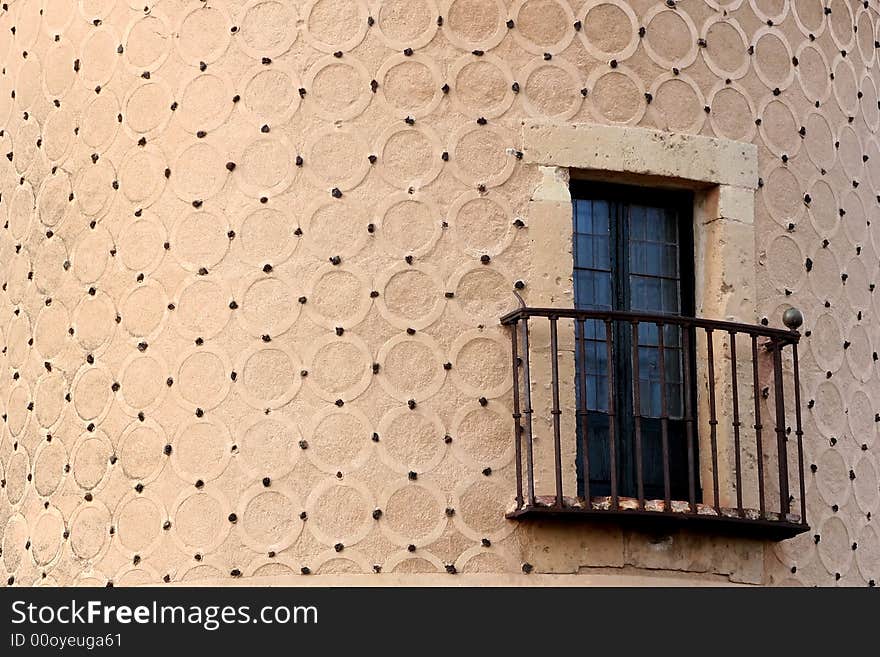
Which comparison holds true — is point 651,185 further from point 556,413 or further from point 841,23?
point 841,23

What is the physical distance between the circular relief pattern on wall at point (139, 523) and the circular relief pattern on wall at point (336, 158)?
2010 millimetres

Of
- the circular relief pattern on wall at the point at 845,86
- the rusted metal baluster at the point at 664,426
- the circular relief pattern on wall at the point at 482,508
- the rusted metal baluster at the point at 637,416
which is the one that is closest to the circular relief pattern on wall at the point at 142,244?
the circular relief pattern on wall at the point at 482,508

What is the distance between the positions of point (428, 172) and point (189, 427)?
6.45 feet

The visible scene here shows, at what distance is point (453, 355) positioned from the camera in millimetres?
13203

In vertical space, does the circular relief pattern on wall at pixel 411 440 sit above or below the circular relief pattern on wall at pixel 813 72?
below

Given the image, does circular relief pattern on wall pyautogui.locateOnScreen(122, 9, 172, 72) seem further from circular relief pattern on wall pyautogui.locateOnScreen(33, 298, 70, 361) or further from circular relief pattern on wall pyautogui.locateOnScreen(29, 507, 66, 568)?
circular relief pattern on wall pyautogui.locateOnScreen(29, 507, 66, 568)

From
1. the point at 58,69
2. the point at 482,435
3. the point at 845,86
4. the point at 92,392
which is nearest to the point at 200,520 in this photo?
the point at 92,392

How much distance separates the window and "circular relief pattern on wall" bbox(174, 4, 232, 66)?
7.23ft

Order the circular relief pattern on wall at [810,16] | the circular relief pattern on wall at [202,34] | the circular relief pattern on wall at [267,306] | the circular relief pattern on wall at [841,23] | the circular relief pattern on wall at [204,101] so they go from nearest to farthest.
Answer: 1. the circular relief pattern on wall at [267,306]
2. the circular relief pattern on wall at [204,101]
3. the circular relief pattern on wall at [202,34]
4. the circular relief pattern on wall at [810,16]
5. the circular relief pattern on wall at [841,23]

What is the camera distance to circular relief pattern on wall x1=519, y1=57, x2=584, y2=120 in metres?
13.6

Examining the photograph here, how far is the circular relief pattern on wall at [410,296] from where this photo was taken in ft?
43.3

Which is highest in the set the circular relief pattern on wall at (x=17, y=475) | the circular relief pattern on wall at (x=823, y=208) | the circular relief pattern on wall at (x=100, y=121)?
the circular relief pattern on wall at (x=100, y=121)

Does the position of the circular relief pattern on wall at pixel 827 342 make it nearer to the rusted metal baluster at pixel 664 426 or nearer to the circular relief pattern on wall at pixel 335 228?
the rusted metal baluster at pixel 664 426

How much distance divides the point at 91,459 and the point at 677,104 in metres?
3.97
